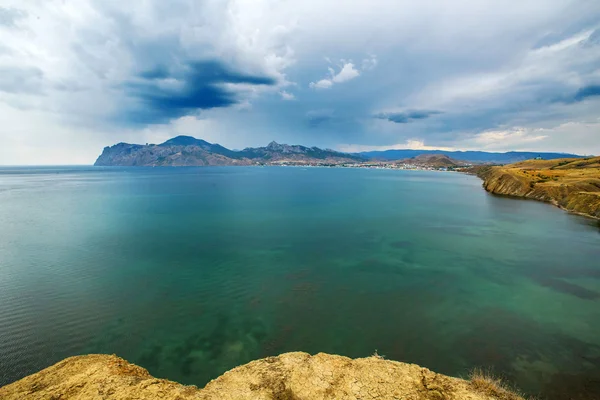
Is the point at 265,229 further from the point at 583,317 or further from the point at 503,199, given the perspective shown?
the point at 503,199

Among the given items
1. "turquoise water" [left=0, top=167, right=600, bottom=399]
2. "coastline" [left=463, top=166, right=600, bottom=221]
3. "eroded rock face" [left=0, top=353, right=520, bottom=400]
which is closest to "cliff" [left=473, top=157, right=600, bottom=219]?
"coastline" [left=463, top=166, right=600, bottom=221]

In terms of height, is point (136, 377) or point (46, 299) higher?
point (136, 377)

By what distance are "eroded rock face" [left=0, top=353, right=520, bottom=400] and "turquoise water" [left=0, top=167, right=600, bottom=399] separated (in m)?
6.00

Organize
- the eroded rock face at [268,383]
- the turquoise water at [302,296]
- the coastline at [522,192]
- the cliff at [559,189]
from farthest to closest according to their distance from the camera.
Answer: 1. the coastline at [522,192]
2. the cliff at [559,189]
3. the turquoise water at [302,296]
4. the eroded rock face at [268,383]

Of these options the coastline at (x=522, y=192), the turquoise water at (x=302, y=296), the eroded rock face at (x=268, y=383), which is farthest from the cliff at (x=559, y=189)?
the eroded rock face at (x=268, y=383)

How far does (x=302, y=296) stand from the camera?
89.1 feet

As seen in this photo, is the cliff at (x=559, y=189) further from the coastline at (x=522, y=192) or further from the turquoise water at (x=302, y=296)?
the turquoise water at (x=302, y=296)

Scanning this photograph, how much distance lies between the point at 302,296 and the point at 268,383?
51.9 ft

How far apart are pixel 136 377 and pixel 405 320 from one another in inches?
762

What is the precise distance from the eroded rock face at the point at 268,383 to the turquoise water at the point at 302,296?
19.7 ft

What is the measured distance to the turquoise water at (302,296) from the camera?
1898 centimetres

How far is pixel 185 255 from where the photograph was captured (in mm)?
38594

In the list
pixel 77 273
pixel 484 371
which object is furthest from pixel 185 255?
pixel 484 371

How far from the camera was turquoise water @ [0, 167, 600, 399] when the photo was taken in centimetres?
1898
